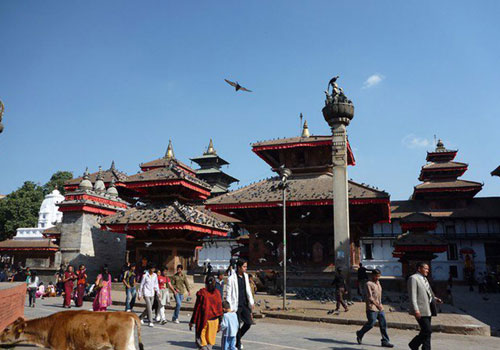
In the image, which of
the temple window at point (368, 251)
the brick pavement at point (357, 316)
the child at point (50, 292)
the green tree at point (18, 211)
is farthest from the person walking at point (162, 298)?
the green tree at point (18, 211)

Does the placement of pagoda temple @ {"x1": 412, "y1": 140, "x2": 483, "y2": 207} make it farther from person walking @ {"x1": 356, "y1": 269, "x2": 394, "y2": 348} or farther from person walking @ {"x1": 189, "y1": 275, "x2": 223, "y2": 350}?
person walking @ {"x1": 189, "y1": 275, "x2": 223, "y2": 350}

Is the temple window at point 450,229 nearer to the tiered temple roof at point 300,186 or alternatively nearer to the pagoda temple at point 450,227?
the pagoda temple at point 450,227

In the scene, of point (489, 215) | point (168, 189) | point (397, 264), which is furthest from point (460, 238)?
point (168, 189)

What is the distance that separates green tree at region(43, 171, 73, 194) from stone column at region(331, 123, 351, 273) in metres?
61.6

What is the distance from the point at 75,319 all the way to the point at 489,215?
149 ft

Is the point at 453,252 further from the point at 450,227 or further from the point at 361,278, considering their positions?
the point at 361,278

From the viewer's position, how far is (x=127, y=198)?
3453cm

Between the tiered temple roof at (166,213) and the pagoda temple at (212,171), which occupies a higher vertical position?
the pagoda temple at (212,171)

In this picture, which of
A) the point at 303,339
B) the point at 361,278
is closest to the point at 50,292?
the point at 361,278

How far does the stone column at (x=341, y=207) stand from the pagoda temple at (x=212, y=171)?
39.7 m

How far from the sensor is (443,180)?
46.9m

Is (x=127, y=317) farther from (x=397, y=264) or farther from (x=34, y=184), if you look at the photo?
(x=34, y=184)

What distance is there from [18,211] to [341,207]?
5714 cm

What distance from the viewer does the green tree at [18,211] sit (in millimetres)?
57188
